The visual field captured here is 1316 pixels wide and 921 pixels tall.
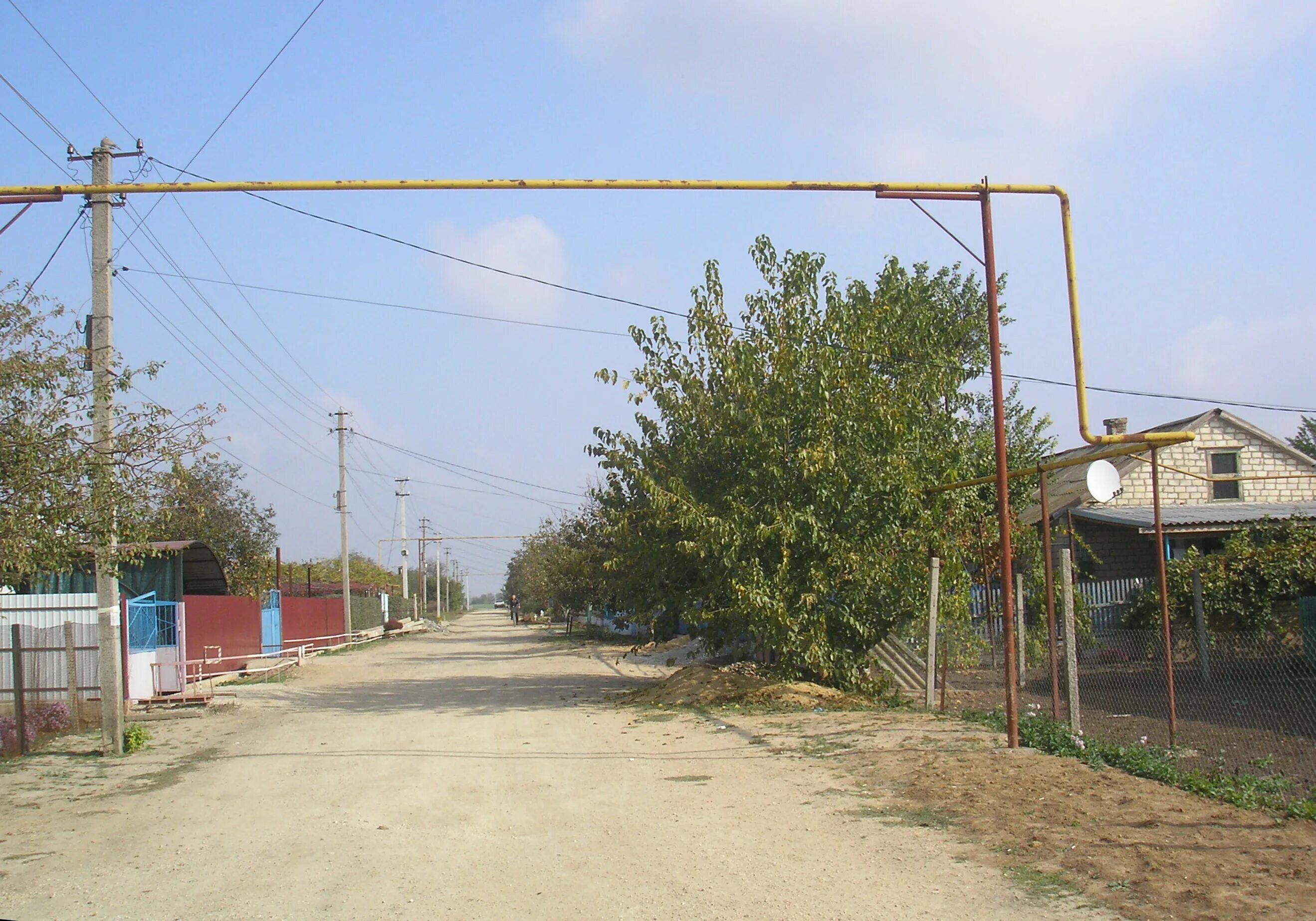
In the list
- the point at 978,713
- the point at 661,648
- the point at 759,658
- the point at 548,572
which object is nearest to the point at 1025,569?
the point at 759,658

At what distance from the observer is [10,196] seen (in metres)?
8.99

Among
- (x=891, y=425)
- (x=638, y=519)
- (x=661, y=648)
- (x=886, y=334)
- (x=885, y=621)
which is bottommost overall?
(x=661, y=648)

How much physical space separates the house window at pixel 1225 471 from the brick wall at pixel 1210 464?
0.10 meters

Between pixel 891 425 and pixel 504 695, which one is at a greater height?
pixel 891 425

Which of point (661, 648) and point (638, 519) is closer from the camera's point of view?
point (638, 519)

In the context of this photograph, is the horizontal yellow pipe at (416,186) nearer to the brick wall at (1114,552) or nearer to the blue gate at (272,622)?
the brick wall at (1114,552)

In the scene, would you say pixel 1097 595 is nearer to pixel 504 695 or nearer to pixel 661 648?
pixel 504 695

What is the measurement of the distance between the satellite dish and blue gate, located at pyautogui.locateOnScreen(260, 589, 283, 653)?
2936 cm

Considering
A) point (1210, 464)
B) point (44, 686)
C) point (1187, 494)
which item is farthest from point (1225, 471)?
point (44, 686)

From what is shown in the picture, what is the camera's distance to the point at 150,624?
70.2 feet

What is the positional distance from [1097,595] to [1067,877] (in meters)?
17.0

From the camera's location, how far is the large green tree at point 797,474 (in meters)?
15.7

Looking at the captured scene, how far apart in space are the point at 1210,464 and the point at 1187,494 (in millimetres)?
1190

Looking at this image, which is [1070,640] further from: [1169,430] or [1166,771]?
[1169,430]
